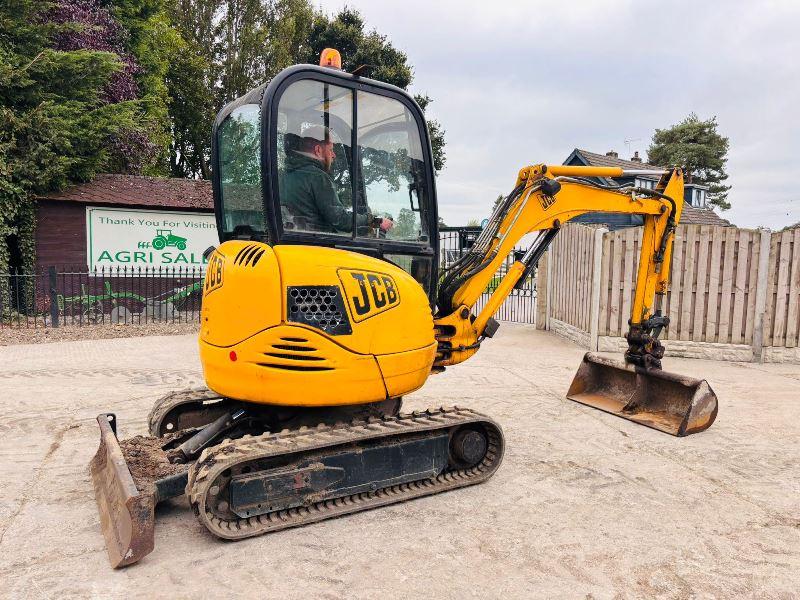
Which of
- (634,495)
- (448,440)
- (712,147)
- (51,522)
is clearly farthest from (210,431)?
(712,147)

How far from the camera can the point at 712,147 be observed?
45.1 metres

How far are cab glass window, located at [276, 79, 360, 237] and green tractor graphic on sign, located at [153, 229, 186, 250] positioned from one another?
38.8ft

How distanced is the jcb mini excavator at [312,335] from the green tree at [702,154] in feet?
153

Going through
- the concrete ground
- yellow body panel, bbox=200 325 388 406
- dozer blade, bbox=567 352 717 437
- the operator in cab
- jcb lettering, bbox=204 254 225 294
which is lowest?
the concrete ground

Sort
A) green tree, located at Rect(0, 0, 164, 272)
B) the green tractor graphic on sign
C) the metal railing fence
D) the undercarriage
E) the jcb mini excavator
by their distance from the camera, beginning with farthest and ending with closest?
the green tractor graphic on sign → green tree, located at Rect(0, 0, 164, 272) → the metal railing fence → the jcb mini excavator → the undercarriage

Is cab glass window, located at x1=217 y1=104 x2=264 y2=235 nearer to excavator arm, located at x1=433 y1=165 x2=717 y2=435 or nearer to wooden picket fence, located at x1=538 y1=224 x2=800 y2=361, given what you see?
excavator arm, located at x1=433 y1=165 x2=717 y2=435

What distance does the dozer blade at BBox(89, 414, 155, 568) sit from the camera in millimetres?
2730

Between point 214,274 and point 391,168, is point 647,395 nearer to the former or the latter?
point 391,168

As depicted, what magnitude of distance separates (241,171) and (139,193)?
11835mm

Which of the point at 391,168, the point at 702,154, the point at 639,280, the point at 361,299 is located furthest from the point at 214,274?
the point at 702,154

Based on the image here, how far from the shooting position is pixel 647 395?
563 centimetres

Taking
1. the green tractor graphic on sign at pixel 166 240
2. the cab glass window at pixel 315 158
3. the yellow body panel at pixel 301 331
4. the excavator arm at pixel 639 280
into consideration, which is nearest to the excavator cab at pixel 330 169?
the cab glass window at pixel 315 158

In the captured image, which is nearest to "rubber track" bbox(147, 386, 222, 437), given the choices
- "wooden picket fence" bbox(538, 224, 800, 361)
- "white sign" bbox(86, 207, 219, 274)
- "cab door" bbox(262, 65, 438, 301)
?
"cab door" bbox(262, 65, 438, 301)

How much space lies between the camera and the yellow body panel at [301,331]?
3.23 m
